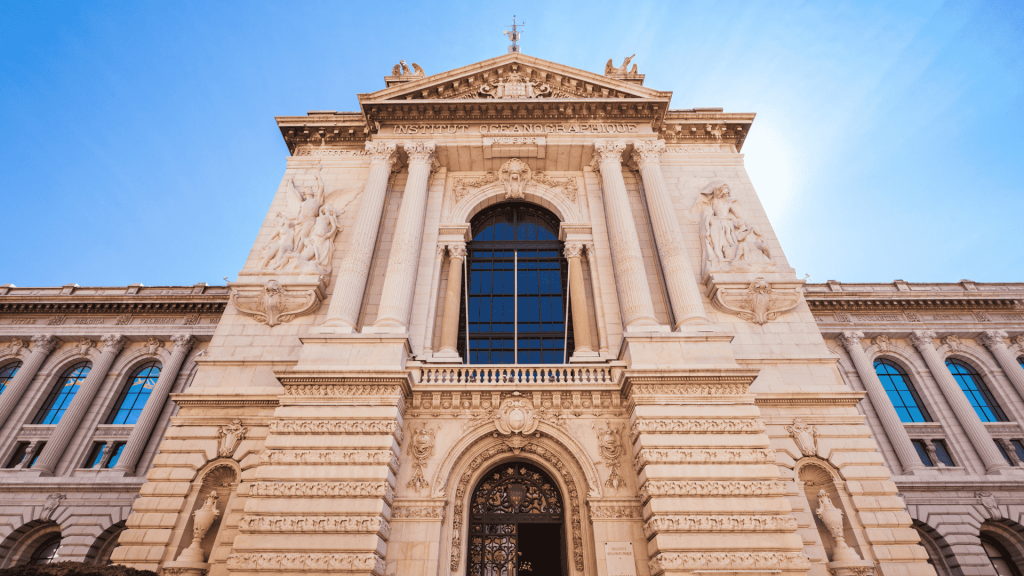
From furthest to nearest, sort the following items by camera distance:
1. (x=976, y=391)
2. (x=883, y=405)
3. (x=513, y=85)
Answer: (x=976, y=391) → (x=883, y=405) → (x=513, y=85)

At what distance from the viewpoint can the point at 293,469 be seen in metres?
12.6

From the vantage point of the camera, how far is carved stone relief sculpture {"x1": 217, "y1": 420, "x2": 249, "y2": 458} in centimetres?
1459

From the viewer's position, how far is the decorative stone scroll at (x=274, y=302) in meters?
17.2

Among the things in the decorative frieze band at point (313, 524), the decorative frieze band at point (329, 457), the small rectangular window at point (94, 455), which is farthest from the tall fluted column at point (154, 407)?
the decorative frieze band at point (313, 524)

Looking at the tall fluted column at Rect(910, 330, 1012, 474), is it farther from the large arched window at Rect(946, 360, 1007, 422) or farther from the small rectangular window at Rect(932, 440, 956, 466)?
the small rectangular window at Rect(932, 440, 956, 466)

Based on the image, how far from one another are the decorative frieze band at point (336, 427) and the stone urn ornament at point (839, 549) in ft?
38.4

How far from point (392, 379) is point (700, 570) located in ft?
28.9

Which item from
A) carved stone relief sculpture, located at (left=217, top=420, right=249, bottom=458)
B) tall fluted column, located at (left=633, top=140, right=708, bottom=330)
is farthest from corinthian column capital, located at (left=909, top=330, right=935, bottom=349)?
carved stone relief sculpture, located at (left=217, top=420, right=249, bottom=458)

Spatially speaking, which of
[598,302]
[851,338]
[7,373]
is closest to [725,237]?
[598,302]

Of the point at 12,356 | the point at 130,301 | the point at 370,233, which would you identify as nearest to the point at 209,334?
the point at 130,301

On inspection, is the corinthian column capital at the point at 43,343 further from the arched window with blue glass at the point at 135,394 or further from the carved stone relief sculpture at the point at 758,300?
the carved stone relief sculpture at the point at 758,300

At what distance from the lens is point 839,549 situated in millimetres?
12992

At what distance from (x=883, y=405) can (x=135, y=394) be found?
40.7m

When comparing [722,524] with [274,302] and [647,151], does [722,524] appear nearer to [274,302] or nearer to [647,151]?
[647,151]
